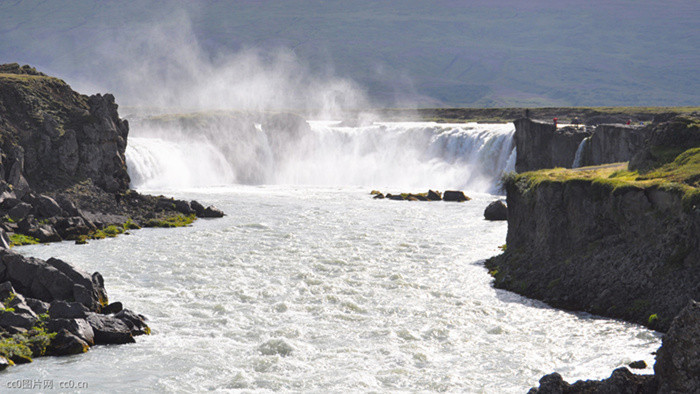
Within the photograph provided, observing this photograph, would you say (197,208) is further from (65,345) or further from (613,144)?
(65,345)

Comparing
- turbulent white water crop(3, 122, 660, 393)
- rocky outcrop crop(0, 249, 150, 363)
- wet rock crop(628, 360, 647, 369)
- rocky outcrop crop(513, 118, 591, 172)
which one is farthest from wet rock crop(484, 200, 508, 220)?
wet rock crop(628, 360, 647, 369)

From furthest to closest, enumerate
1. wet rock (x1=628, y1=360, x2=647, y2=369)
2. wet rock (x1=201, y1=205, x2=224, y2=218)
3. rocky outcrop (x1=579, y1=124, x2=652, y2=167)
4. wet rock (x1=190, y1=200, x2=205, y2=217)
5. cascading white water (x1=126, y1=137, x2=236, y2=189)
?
cascading white water (x1=126, y1=137, x2=236, y2=189) → wet rock (x1=190, y1=200, x2=205, y2=217) → wet rock (x1=201, y1=205, x2=224, y2=218) → rocky outcrop (x1=579, y1=124, x2=652, y2=167) → wet rock (x1=628, y1=360, x2=647, y2=369)

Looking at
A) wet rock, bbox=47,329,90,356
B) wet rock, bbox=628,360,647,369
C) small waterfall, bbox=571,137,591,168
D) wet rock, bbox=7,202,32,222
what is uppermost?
small waterfall, bbox=571,137,591,168

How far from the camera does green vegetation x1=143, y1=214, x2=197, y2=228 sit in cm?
5512

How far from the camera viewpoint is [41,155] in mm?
58969

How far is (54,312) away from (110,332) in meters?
2.23

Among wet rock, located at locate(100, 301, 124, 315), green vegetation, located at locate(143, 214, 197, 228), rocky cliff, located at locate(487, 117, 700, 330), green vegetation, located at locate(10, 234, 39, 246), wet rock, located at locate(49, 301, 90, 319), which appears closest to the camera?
wet rock, located at locate(49, 301, 90, 319)

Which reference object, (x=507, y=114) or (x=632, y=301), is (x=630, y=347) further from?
(x=507, y=114)

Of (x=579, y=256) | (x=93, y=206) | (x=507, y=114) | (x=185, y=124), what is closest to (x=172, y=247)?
(x=93, y=206)

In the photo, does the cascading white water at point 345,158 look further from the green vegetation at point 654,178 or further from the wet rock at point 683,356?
the wet rock at point 683,356

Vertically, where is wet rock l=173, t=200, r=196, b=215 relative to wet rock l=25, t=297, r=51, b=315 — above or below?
above

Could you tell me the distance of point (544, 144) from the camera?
7969 centimetres

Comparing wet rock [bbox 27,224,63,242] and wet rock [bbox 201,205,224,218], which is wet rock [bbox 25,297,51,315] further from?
wet rock [bbox 201,205,224,218]

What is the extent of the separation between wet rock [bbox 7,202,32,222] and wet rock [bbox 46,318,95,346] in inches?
1047
